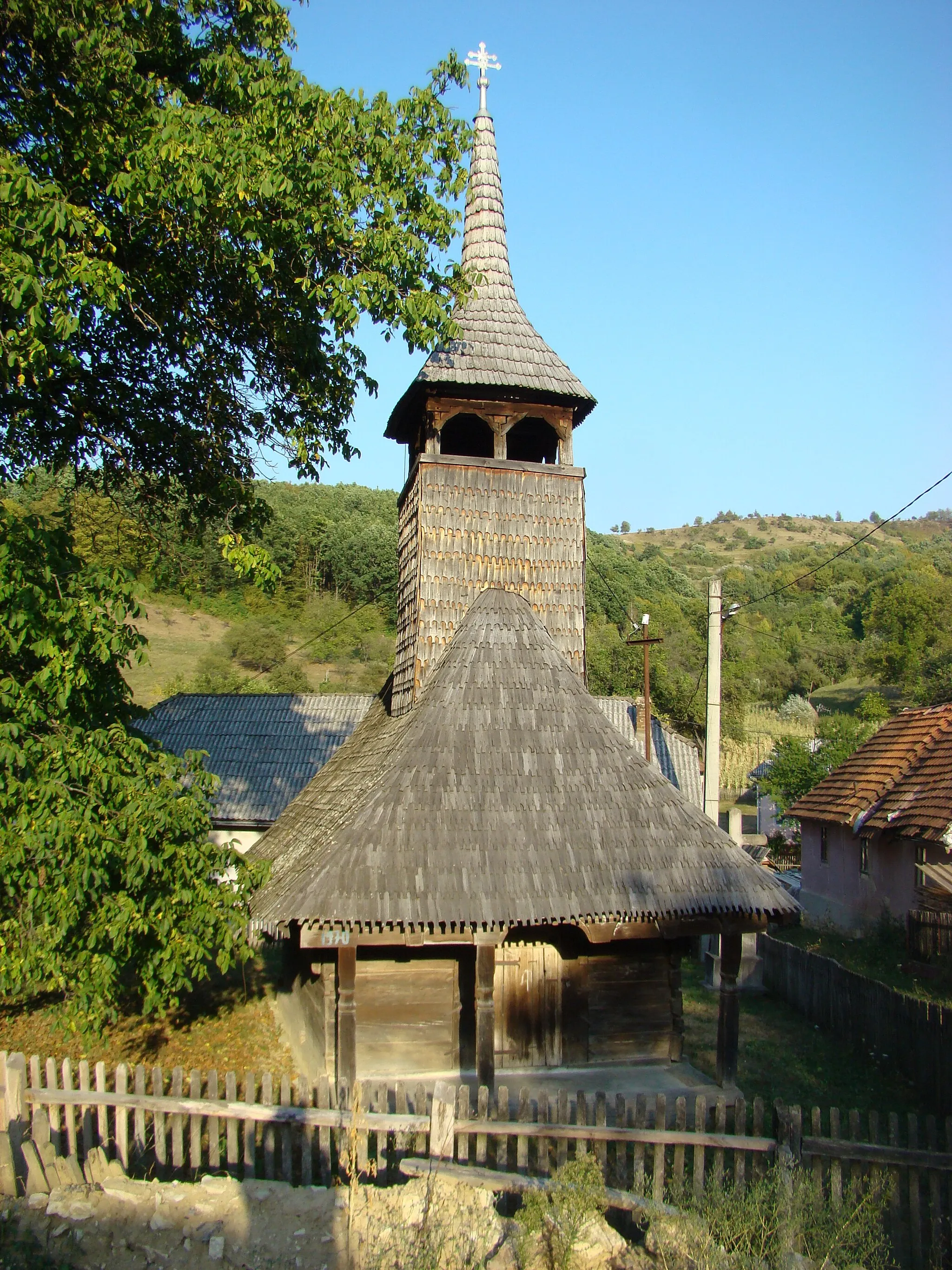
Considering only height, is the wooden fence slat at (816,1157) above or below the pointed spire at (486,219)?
below

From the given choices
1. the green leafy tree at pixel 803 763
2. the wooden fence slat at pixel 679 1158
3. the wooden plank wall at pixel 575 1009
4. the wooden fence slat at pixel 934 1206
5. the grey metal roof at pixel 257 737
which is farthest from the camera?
the green leafy tree at pixel 803 763

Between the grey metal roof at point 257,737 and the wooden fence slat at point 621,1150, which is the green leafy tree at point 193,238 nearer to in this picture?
the wooden fence slat at point 621,1150

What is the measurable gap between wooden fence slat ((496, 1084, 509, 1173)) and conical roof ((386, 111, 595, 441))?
7548 mm

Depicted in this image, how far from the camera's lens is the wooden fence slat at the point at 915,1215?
20.2 feet

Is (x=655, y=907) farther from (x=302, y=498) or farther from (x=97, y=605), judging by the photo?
(x=302, y=498)

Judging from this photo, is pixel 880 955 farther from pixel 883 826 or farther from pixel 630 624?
pixel 630 624

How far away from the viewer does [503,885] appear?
26.2 ft

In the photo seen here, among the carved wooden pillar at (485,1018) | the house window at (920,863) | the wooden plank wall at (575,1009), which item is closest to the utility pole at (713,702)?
the wooden plank wall at (575,1009)

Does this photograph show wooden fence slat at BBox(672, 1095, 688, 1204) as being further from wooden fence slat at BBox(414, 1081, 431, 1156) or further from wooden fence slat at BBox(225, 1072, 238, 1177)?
wooden fence slat at BBox(225, 1072, 238, 1177)

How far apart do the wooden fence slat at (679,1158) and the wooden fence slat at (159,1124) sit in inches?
139

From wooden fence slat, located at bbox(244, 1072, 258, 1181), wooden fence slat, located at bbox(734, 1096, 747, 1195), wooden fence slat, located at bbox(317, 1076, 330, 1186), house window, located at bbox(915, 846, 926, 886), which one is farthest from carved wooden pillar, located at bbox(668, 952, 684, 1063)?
house window, located at bbox(915, 846, 926, 886)

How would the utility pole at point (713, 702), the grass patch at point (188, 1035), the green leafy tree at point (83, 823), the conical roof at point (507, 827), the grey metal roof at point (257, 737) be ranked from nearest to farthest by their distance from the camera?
the green leafy tree at point (83, 823)
the conical roof at point (507, 827)
the grass patch at point (188, 1035)
the utility pole at point (713, 702)
the grey metal roof at point (257, 737)

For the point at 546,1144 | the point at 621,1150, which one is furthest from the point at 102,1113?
the point at 621,1150

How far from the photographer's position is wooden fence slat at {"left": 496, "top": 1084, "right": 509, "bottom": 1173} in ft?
20.4
